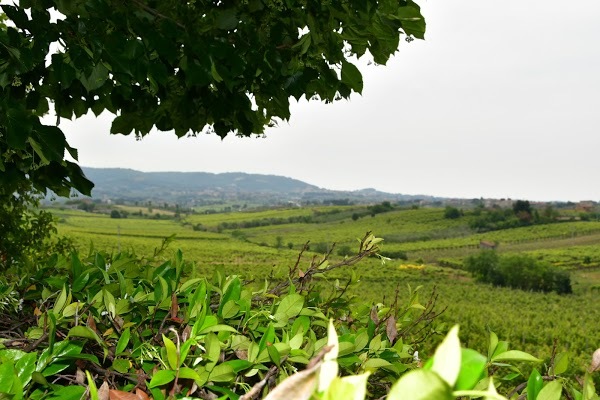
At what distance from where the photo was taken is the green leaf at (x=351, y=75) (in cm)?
268

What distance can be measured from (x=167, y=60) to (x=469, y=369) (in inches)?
93.0

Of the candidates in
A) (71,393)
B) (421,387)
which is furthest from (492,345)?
(71,393)

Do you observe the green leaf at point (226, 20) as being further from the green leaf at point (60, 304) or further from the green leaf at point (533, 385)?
the green leaf at point (533, 385)

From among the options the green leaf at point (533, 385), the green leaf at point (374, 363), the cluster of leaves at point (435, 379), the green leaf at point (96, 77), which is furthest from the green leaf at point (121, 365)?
the green leaf at point (96, 77)

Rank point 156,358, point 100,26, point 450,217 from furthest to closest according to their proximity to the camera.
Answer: point 450,217
point 100,26
point 156,358

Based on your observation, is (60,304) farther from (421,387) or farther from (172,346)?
(421,387)

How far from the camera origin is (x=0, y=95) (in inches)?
95.0

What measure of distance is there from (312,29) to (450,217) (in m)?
123

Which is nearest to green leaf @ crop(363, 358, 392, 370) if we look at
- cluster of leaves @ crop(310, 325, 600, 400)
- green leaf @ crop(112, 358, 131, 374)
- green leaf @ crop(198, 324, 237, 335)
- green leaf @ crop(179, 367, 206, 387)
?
green leaf @ crop(198, 324, 237, 335)

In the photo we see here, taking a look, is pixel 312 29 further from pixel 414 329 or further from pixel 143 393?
pixel 143 393

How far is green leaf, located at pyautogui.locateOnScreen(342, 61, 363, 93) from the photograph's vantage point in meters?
2.68

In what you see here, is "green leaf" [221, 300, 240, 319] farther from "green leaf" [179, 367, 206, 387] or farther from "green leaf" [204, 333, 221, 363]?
"green leaf" [179, 367, 206, 387]

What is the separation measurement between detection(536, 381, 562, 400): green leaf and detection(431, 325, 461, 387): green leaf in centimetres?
71

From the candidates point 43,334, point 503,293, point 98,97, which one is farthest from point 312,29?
point 503,293
